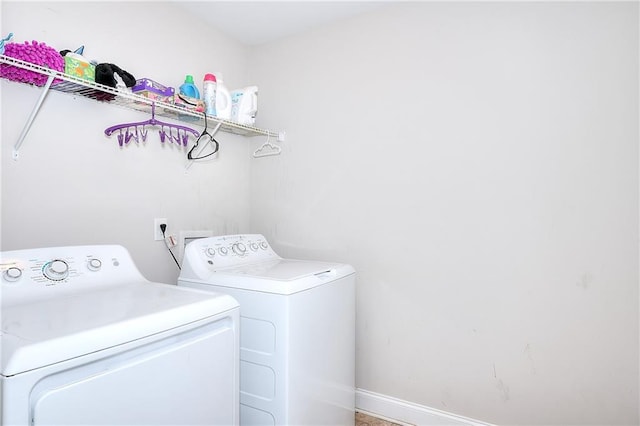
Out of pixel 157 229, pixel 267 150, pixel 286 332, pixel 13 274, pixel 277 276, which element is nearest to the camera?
pixel 13 274

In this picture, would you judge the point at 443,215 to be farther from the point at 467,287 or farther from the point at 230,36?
the point at 230,36

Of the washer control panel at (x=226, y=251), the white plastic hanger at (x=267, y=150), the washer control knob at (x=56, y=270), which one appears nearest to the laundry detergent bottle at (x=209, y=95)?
the white plastic hanger at (x=267, y=150)

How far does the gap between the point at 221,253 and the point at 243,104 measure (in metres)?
0.88

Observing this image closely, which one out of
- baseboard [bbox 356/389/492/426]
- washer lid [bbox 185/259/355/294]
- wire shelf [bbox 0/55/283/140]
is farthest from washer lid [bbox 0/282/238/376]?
baseboard [bbox 356/389/492/426]

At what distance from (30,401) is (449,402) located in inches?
70.6

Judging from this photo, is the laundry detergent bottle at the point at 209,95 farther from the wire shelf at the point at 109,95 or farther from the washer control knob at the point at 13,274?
the washer control knob at the point at 13,274

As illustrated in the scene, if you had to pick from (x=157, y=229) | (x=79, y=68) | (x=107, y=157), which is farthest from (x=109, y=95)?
(x=157, y=229)

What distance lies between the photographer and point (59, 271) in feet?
4.17

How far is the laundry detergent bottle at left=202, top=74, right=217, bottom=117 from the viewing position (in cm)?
195

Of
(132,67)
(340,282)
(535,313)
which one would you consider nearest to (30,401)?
(340,282)

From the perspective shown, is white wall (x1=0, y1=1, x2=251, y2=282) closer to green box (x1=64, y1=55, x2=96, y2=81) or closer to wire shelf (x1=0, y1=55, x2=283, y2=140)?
wire shelf (x1=0, y1=55, x2=283, y2=140)

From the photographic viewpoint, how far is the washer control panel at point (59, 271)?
1164 mm

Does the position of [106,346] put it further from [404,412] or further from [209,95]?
[404,412]

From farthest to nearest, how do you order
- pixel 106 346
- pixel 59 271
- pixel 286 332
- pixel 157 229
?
pixel 157 229 < pixel 286 332 < pixel 59 271 < pixel 106 346
